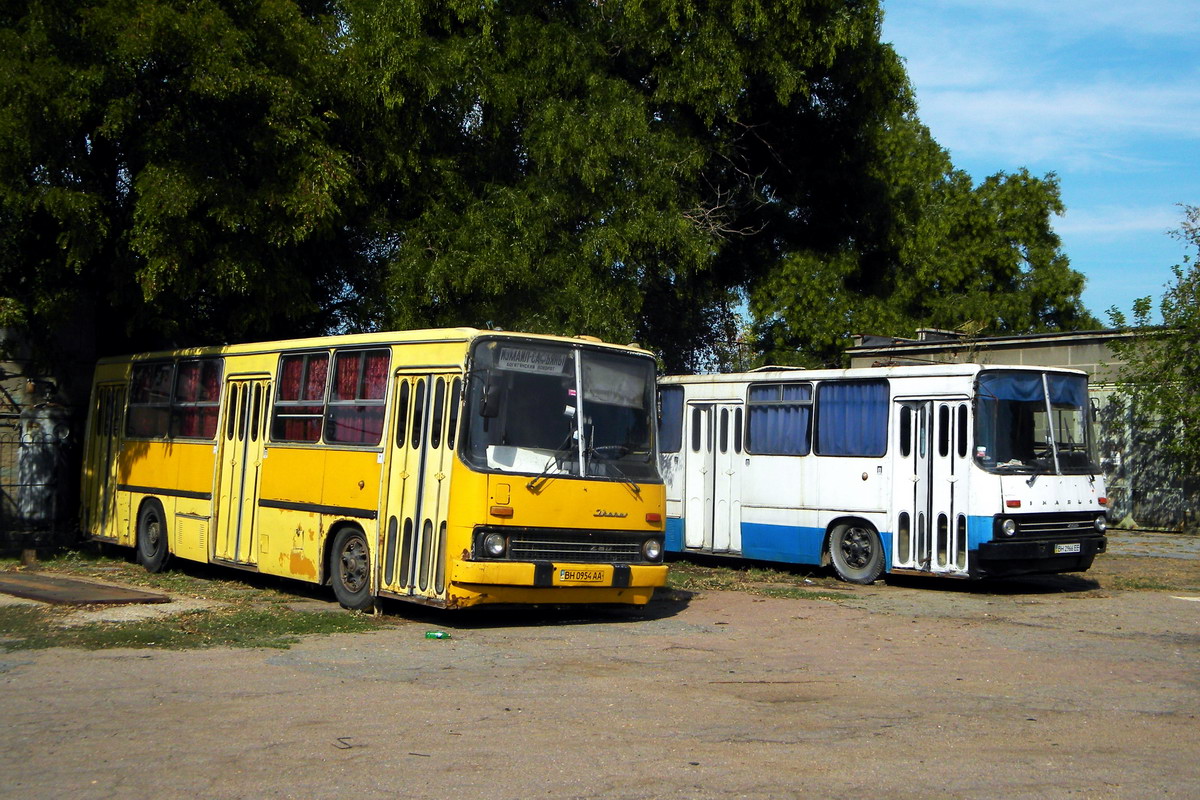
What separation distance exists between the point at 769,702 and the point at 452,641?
12.2ft

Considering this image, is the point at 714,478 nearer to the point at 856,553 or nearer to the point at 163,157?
the point at 856,553

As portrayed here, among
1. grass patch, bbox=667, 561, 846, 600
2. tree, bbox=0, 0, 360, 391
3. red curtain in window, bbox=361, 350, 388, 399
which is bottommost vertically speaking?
grass patch, bbox=667, 561, 846, 600

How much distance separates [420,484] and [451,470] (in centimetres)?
59

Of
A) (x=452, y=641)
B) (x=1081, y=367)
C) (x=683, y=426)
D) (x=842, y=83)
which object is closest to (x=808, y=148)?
(x=842, y=83)

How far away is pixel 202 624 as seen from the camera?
12.6 m

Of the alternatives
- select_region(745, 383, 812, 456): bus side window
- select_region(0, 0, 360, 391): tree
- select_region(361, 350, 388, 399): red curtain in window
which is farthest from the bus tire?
select_region(745, 383, 812, 456): bus side window

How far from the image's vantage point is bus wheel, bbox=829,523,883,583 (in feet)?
56.8

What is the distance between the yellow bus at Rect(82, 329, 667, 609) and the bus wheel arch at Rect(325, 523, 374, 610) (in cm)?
2

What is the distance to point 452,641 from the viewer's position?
11812 mm

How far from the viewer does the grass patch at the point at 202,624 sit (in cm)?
1138

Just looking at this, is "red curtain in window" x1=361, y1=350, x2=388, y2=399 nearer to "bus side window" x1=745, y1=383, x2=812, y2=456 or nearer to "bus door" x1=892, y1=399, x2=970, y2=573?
"bus side window" x1=745, y1=383, x2=812, y2=456

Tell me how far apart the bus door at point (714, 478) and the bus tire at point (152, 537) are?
7613mm

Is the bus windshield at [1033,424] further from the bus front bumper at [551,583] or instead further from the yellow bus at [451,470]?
the bus front bumper at [551,583]

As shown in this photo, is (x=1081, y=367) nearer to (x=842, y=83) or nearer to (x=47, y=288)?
(x=842, y=83)
